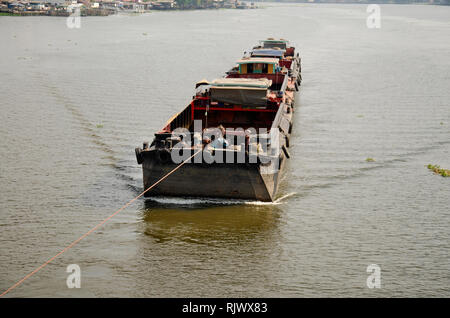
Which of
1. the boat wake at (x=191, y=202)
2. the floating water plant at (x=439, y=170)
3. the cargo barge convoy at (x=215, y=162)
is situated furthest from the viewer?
the floating water plant at (x=439, y=170)

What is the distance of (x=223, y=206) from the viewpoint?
16.1 m

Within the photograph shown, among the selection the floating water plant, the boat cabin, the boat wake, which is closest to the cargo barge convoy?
the boat wake

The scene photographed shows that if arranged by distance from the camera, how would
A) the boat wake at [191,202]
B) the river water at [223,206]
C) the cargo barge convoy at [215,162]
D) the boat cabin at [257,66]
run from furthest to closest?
the boat cabin at [257,66], the boat wake at [191,202], the cargo barge convoy at [215,162], the river water at [223,206]

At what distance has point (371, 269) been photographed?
1324 centimetres

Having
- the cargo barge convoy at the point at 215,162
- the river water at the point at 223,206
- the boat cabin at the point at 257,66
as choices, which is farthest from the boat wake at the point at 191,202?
the boat cabin at the point at 257,66

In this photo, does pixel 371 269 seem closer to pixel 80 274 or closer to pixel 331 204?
pixel 331 204

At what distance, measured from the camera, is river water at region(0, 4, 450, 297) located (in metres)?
12.8

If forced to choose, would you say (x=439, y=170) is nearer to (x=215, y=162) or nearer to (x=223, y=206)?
(x=223, y=206)

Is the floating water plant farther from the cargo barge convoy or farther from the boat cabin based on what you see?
the boat cabin

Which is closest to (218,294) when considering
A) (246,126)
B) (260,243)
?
(260,243)

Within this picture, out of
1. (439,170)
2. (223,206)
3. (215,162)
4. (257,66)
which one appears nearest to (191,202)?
(223,206)

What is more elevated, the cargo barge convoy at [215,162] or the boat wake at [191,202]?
the cargo barge convoy at [215,162]

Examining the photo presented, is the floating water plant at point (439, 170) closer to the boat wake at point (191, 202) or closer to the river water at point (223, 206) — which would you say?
the river water at point (223, 206)

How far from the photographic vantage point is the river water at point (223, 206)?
12750 millimetres
